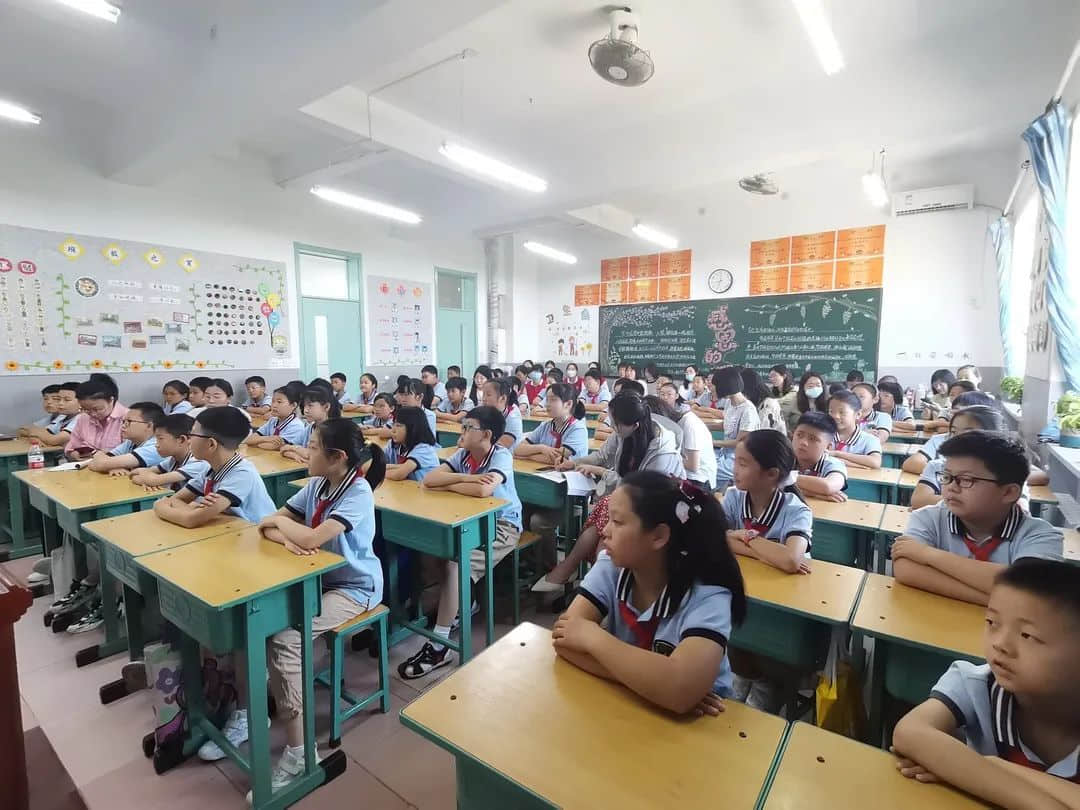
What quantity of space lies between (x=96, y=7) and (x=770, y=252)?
7604 millimetres

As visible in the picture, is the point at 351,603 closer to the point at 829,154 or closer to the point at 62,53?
the point at 62,53

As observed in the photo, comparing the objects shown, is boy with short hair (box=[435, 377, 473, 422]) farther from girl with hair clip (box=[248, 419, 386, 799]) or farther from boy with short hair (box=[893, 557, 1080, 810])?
boy with short hair (box=[893, 557, 1080, 810])

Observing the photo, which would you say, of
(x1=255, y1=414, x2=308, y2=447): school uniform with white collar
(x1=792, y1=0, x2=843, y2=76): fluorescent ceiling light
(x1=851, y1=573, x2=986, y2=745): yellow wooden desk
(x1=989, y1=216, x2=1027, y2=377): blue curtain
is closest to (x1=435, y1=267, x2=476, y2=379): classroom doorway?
(x1=255, y1=414, x2=308, y2=447): school uniform with white collar

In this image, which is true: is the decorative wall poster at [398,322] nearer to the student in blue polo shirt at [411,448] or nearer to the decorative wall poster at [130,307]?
the decorative wall poster at [130,307]

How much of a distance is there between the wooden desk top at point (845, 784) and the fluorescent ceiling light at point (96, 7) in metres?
4.35

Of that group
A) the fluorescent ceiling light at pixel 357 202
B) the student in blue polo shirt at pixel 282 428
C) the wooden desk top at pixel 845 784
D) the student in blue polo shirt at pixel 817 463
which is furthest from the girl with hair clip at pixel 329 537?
the fluorescent ceiling light at pixel 357 202

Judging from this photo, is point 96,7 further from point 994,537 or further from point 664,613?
point 994,537

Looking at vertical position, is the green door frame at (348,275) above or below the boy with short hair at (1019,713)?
above

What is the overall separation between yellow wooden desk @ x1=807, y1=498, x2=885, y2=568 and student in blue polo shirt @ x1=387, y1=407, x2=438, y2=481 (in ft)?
6.78

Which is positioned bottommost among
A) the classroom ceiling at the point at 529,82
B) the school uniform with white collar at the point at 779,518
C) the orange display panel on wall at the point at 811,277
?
the school uniform with white collar at the point at 779,518

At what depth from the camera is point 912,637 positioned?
53.0 inches

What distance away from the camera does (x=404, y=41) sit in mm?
2965

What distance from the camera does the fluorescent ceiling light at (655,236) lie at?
743 cm

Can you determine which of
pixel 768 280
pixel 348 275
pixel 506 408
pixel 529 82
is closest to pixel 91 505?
pixel 506 408
